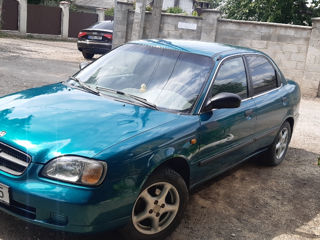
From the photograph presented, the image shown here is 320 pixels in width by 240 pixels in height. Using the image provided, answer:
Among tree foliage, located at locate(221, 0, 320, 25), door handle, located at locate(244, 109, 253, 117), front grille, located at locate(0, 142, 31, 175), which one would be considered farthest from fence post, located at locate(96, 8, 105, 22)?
front grille, located at locate(0, 142, 31, 175)

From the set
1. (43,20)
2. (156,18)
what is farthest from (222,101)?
(43,20)

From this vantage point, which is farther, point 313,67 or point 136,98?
point 313,67

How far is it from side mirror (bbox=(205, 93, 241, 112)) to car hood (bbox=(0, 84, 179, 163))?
43 cm

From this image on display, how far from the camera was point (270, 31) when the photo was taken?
40.8 ft

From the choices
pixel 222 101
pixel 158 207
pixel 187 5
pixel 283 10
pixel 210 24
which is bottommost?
pixel 158 207

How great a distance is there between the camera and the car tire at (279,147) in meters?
5.53

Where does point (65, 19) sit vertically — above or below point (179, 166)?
above

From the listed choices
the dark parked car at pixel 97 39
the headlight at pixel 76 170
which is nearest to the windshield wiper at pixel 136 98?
the headlight at pixel 76 170

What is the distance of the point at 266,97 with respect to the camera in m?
4.96

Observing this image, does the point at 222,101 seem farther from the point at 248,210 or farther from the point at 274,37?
the point at 274,37

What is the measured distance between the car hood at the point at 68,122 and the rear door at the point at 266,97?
1.58 m

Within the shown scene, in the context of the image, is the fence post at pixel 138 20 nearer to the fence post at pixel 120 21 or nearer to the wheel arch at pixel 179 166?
the fence post at pixel 120 21

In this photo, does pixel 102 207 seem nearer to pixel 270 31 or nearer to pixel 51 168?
pixel 51 168

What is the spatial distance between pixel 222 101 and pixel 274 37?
9.36m
